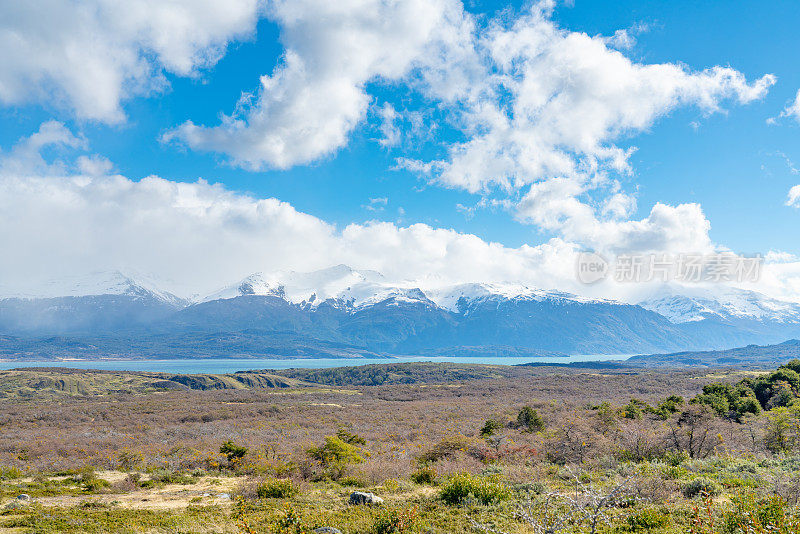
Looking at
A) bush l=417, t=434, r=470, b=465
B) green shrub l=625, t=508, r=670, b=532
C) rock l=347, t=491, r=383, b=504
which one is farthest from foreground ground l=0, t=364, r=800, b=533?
rock l=347, t=491, r=383, b=504

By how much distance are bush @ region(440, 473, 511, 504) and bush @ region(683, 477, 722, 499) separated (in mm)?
5677

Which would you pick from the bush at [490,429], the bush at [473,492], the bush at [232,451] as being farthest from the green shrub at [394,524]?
the bush at [490,429]

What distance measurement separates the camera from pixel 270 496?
16.1m

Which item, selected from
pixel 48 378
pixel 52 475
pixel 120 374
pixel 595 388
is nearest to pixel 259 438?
pixel 52 475

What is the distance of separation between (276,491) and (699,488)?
14.7 m

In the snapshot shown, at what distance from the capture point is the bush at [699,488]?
13530 millimetres

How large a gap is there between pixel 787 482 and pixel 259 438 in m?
32.2

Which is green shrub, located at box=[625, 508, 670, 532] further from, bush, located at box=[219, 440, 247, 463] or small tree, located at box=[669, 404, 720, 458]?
bush, located at box=[219, 440, 247, 463]

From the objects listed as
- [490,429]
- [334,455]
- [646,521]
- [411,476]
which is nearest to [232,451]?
[334,455]

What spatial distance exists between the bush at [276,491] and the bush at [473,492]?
5.78 metres

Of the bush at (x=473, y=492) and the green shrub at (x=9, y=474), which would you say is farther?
the green shrub at (x=9, y=474)

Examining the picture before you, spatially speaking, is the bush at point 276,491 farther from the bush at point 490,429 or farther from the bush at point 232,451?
the bush at point 490,429

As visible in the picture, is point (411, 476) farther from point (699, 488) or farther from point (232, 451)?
point (232, 451)

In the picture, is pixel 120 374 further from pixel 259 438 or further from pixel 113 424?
pixel 259 438
